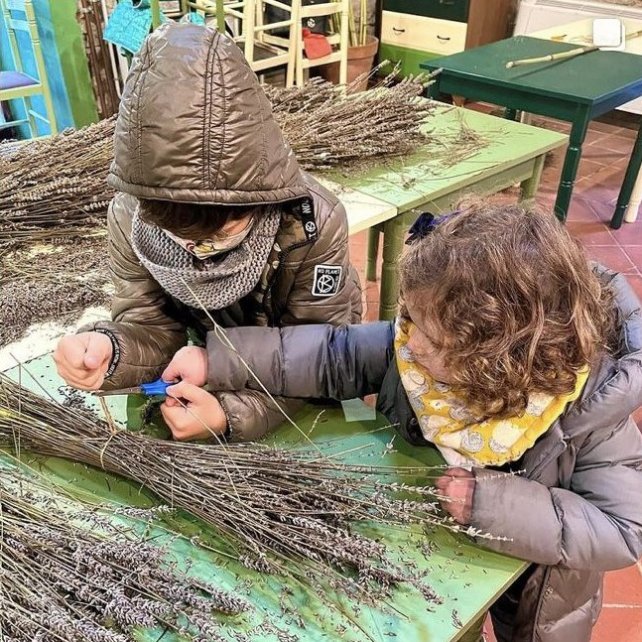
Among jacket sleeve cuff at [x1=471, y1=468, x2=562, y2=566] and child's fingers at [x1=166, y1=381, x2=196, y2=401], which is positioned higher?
child's fingers at [x1=166, y1=381, x2=196, y2=401]

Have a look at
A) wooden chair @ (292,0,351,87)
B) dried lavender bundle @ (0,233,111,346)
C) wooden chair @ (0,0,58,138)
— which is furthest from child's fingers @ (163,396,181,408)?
wooden chair @ (292,0,351,87)

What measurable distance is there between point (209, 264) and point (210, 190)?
21cm

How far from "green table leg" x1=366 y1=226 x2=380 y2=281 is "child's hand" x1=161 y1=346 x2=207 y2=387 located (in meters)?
1.79

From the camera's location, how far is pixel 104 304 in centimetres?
148

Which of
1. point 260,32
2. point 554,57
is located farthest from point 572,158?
point 260,32

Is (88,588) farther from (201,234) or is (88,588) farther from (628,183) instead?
(628,183)

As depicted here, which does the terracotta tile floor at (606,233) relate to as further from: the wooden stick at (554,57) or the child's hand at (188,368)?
the child's hand at (188,368)

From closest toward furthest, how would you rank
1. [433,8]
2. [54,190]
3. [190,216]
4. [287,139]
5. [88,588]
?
[88,588] → [190,216] → [54,190] → [287,139] → [433,8]

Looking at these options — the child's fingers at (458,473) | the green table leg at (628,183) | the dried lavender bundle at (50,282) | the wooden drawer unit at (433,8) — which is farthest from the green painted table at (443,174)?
the wooden drawer unit at (433,8)

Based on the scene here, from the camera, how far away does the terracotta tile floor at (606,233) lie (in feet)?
5.43

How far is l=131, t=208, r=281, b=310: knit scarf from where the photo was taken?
111 centimetres

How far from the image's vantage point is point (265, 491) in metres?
0.91

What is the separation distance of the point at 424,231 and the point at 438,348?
7.5 inches

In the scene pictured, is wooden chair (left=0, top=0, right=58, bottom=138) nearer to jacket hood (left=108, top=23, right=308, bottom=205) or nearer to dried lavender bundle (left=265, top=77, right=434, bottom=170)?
dried lavender bundle (left=265, top=77, right=434, bottom=170)
